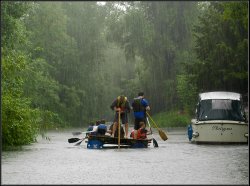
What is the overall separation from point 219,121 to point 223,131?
0.40 metres

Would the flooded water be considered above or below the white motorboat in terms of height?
below

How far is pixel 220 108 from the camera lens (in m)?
26.9

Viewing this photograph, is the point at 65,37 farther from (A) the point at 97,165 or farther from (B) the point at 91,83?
(A) the point at 97,165

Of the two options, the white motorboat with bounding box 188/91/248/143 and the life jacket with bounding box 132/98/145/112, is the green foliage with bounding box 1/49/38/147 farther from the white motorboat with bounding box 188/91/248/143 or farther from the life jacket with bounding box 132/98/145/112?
the white motorboat with bounding box 188/91/248/143

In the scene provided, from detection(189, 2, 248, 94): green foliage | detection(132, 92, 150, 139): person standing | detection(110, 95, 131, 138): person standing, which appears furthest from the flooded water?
detection(189, 2, 248, 94): green foliage

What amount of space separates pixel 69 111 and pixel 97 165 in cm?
5259

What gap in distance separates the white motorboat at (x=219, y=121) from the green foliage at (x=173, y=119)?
27.2 metres

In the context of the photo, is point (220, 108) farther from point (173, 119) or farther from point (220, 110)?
point (173, 119)

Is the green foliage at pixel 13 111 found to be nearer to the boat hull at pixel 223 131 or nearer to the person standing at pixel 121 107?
the person standing at pixel 121 107

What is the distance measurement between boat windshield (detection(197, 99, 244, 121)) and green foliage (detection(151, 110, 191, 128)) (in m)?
27.7

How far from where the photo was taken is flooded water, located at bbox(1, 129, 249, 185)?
41.5 ft

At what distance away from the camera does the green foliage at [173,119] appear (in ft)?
183

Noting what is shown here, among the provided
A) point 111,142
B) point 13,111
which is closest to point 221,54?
point 111,142

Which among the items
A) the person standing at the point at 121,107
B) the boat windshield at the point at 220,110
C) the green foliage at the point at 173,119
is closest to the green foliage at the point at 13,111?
the person standing at the point at 121,107
